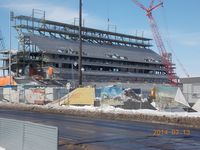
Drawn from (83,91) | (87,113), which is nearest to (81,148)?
(87,113)

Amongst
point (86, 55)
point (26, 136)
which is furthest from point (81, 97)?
point (86, 55)

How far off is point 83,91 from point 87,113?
6.69 meters

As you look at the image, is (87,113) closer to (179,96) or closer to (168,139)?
(179,96)

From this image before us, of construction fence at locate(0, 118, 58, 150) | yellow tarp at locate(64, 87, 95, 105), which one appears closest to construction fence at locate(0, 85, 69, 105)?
yellow tarp at locate(64, 87, 95, 105)

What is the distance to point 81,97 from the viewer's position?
4272 centimetres

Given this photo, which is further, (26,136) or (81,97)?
(81,97)

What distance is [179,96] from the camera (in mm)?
31625

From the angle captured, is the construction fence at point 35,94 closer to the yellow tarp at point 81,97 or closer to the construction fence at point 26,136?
the yellow tarp at point 81,97

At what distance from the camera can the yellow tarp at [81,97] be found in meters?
41.3

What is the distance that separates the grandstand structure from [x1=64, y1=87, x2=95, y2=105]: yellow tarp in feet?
→ 177

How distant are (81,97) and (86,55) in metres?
73.5

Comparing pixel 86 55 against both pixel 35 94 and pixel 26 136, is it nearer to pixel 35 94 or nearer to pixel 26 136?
pixel 35 94

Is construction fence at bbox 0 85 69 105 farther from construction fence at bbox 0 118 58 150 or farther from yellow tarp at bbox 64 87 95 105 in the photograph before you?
construction fence at bbox 0 118 58 150

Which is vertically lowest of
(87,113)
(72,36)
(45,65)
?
(87,113)
